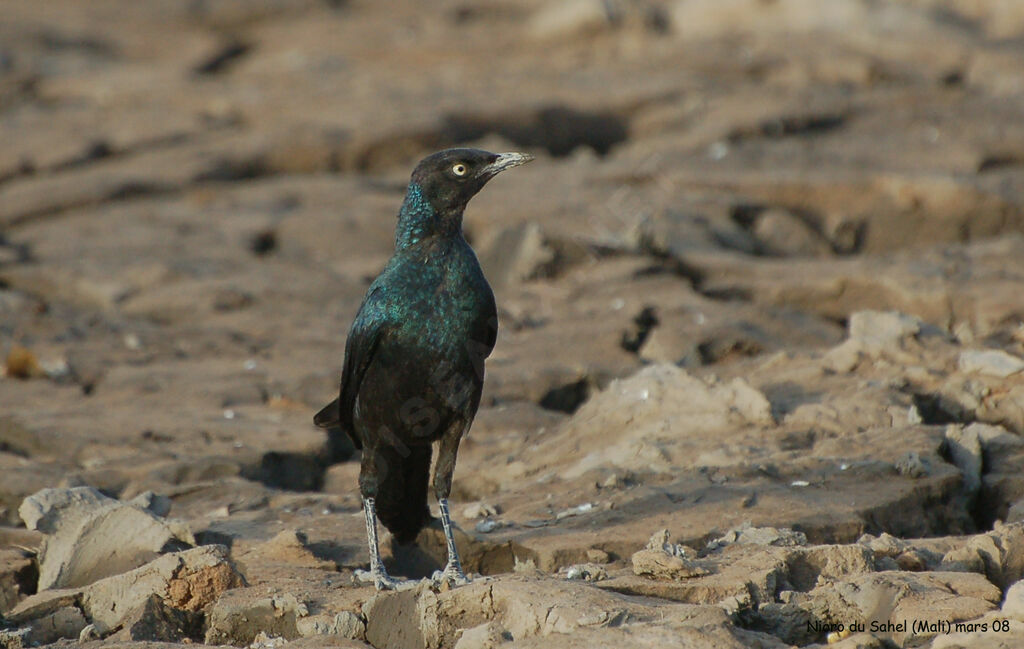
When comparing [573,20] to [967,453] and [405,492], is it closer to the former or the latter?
[967,453]

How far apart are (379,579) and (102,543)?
132cm

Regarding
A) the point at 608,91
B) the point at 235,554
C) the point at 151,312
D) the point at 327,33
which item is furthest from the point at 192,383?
the point at 327,33

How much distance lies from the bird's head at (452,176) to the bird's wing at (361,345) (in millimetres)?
509

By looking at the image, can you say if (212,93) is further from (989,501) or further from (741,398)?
(989,501)

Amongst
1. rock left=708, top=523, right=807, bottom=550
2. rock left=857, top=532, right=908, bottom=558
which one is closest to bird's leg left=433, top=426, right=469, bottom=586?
rock left=708, top=523, right=807, bottom=550

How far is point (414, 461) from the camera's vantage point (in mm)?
6129

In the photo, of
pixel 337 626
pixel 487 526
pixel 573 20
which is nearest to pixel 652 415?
pixel 487 526

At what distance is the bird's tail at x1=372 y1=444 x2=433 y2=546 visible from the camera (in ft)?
19.9

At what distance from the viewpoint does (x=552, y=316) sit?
10.8 meters

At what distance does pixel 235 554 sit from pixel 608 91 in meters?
11.1

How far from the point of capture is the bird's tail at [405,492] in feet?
19.9

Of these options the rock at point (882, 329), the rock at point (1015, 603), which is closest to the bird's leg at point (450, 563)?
the rock at point (1015, 603)

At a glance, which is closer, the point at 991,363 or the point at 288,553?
the point at 288,553

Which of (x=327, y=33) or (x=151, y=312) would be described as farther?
(x=327, y=33)
